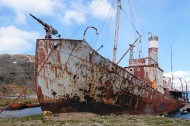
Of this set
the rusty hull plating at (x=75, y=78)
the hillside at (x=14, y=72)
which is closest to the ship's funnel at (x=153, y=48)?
the rusty hull plating at (x=75, y=78)

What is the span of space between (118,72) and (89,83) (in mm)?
2653

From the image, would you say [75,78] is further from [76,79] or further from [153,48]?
[153,48]

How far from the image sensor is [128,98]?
1667 cm

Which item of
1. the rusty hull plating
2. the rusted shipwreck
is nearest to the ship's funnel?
the rusted shipwreck

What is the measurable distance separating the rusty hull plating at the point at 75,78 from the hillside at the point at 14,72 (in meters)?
60.7

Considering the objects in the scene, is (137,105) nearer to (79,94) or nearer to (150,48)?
(79,94)

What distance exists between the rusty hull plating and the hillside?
199 feet

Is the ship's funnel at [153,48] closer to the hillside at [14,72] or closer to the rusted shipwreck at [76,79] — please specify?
the rusted shipwreck at [76,79]

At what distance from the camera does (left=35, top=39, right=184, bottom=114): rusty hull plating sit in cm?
1355

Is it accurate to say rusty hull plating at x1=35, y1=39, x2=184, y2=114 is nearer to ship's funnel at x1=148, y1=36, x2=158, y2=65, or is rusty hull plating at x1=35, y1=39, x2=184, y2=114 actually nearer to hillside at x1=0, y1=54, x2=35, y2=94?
ship's funnel at x1=148, y1=36, x2=158, y2=65

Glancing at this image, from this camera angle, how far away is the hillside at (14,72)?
8100 centimetres

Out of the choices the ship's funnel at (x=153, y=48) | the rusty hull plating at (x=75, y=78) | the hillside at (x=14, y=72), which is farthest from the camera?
the hillside at (x=14, y=72)

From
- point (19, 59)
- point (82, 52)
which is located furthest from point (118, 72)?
point (19, 59)

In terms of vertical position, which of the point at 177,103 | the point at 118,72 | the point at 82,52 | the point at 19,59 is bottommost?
the point at 177,103
